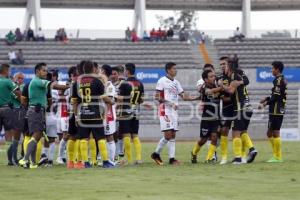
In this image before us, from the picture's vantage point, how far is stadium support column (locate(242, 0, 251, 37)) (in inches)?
2053

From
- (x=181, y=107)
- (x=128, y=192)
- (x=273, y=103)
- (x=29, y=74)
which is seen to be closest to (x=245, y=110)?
(x=273, y=103)

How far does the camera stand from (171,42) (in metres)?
49.2

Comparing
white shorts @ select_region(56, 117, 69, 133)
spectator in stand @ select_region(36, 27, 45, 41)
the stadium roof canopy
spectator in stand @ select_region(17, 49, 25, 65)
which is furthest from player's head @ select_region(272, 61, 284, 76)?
the stadium roof canopy

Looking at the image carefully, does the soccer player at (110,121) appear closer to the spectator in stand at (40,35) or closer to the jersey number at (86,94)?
the jersey number at (86,94)

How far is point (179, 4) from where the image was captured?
53.3 metres

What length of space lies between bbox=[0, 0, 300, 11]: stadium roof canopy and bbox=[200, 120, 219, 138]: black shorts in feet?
111

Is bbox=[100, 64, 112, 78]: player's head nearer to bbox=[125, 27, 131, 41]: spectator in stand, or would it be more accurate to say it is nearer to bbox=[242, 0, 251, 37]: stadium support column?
bbox=[125, 27, 131, 41]: spectator in stand

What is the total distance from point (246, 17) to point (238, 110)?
34.4m

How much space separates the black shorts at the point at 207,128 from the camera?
18766 millimetres

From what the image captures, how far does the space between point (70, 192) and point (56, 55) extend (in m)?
35.2

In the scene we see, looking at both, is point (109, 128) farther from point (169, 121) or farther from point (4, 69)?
point (4, 69)

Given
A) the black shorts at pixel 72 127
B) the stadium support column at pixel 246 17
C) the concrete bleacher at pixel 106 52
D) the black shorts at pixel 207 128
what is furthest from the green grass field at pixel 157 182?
the stadium support column at pixel 246 17

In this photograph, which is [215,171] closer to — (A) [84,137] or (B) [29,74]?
(A) [84,137]

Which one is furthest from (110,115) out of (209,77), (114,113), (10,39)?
(10,39)
